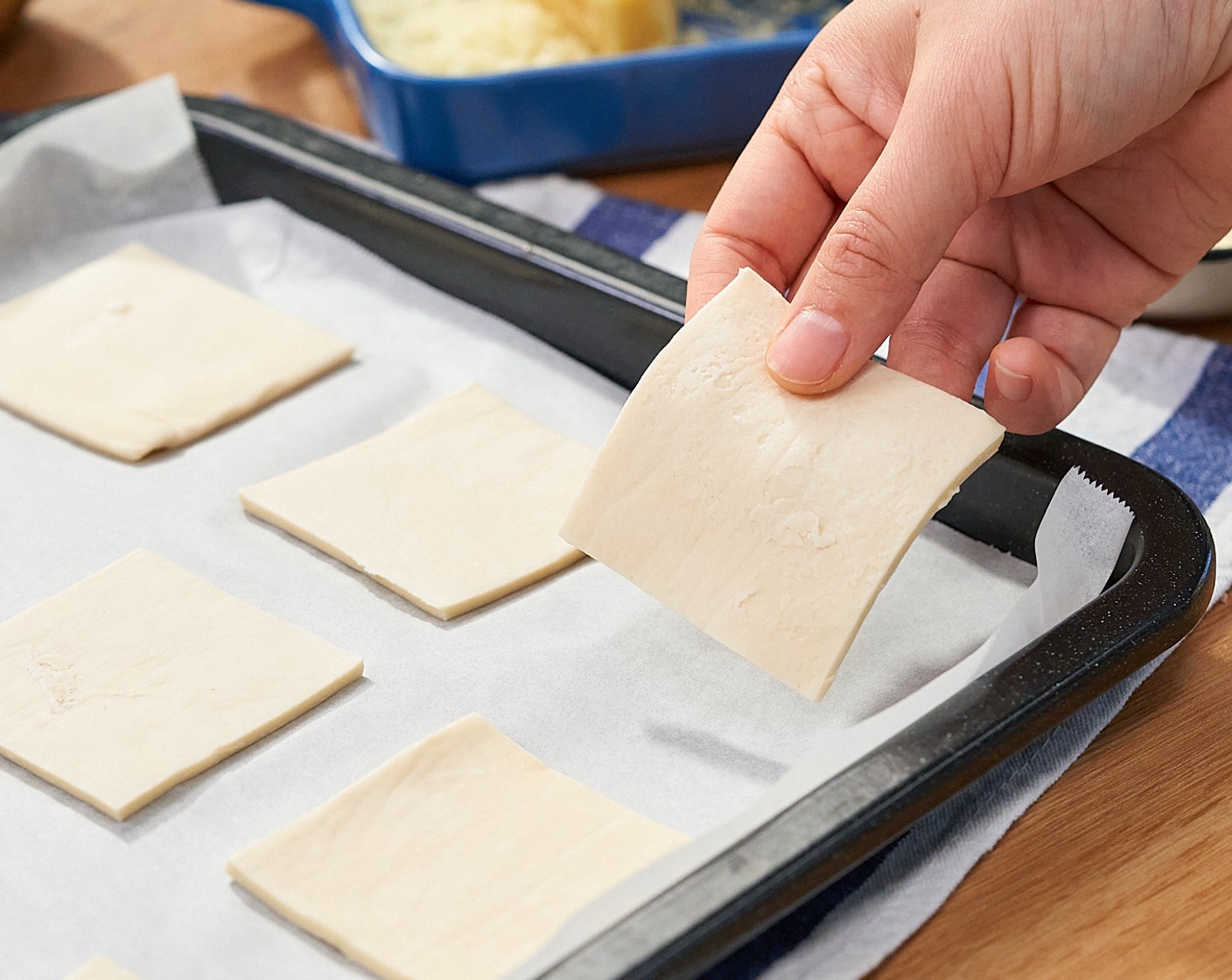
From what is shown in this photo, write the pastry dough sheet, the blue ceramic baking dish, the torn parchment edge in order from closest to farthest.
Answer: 1. the torn parchment edge
2. the pastry dough sheet
3. the blue ceramic baking dish

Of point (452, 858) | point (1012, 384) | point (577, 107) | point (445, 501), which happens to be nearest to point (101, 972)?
point (452, 858)

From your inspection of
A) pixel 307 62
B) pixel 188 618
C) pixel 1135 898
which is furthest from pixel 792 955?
pixel 307 62

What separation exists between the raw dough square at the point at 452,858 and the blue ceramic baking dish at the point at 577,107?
2.87 feet

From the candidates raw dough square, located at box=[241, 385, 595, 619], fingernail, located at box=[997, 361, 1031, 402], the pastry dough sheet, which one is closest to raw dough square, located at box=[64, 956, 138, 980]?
the pastry dough sheet

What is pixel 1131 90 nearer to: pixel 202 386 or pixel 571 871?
pixel 571 871

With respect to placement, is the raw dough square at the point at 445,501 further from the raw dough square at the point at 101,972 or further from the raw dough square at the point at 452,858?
the raw dough square at the point at 101,972

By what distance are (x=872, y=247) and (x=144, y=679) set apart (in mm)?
576

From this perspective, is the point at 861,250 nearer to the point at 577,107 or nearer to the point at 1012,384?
the point at 1012,384

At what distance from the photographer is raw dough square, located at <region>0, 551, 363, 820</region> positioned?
88 cm

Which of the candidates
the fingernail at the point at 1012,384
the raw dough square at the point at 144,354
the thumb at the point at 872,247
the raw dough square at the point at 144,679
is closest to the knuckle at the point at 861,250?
the thumb at the point at 872,247

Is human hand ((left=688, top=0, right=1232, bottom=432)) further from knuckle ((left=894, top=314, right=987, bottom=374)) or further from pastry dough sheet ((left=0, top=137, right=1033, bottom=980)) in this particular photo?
pastry dough sheet ((left=0, top=137, right=1033, bottom=980))

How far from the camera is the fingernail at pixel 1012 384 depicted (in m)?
0.98

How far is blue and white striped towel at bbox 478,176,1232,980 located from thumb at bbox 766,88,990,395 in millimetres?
277

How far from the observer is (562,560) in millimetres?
1057
